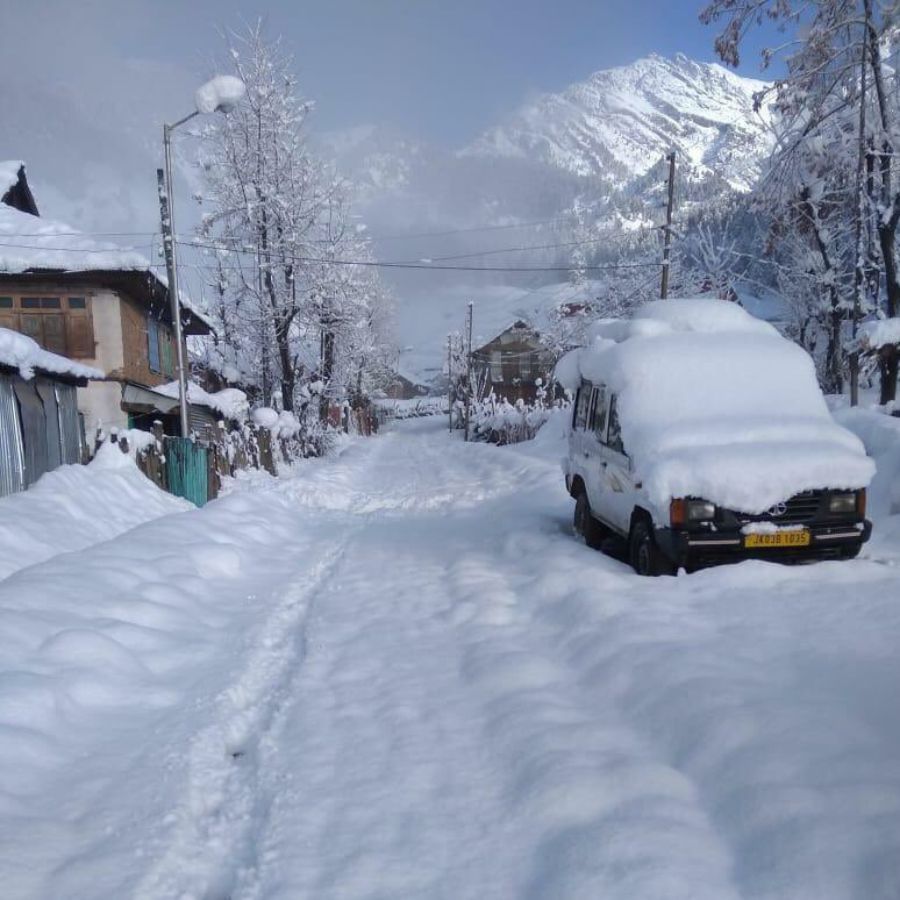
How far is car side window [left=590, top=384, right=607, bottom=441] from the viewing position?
27.0ft

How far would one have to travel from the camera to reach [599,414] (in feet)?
27.6

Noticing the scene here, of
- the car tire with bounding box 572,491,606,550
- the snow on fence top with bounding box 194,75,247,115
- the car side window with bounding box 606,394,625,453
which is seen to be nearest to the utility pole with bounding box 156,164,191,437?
the snow on fence top with bounding box 194,75,247,115

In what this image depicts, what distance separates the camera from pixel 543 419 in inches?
1444

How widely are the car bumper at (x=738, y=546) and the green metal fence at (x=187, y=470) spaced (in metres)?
10.5

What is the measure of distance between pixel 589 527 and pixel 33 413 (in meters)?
8.54

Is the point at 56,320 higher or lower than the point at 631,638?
higher

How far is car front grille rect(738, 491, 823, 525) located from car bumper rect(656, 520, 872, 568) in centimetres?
12

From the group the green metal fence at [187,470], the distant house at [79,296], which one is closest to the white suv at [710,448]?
the green metal fence at [187,470]

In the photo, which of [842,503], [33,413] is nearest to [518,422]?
[33,413]

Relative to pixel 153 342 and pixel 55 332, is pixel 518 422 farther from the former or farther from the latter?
pixel 55 332

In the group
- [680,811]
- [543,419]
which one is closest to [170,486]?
[680,811]

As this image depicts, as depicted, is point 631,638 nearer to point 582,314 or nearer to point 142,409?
point 142,409

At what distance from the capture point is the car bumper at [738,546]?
6.11 meters

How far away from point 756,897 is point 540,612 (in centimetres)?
374
